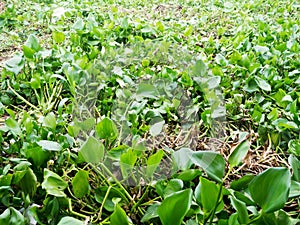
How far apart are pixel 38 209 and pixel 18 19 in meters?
1.51

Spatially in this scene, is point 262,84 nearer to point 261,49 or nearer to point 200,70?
point 200,70

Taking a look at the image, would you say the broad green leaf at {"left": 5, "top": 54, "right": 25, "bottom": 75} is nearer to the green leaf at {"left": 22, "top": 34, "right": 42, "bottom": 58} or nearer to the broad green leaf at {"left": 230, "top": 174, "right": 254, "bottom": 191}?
the green leaf at {"left": 22, "top": 34, "right": 42, "bottom": 58}

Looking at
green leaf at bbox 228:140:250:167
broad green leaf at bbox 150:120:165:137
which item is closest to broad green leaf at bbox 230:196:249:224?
green leaf at bbox 228:140:250:167

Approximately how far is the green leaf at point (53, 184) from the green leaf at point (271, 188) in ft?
1.24

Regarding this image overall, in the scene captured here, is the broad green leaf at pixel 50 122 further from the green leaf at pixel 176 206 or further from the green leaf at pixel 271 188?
the green leaf at pixel 271 188

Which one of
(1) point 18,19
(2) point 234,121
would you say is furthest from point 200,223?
(1) point 18,19

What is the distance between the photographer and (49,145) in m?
0.86

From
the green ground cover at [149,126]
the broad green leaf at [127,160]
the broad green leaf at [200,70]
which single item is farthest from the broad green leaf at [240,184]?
the broad green leaf at [200,70]

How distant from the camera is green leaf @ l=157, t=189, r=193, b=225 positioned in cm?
65

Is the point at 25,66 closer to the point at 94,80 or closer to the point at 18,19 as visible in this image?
the point at 94,80

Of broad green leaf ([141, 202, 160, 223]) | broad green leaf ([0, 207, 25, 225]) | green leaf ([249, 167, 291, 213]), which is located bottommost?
broad green leaf ([141, 202, 160, 223])

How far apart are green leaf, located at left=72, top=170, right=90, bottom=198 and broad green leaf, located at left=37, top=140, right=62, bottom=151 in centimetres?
10

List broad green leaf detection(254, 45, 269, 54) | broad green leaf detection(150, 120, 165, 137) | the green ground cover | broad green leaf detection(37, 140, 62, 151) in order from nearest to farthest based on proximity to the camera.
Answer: the green ground cover
broad green leaf detection(37, 140, 62, 151)
broad green leaf detection(150, 120, 165, 137)
broad green leaf detection(254, 45, 269, 54)

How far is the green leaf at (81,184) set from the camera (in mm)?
789
